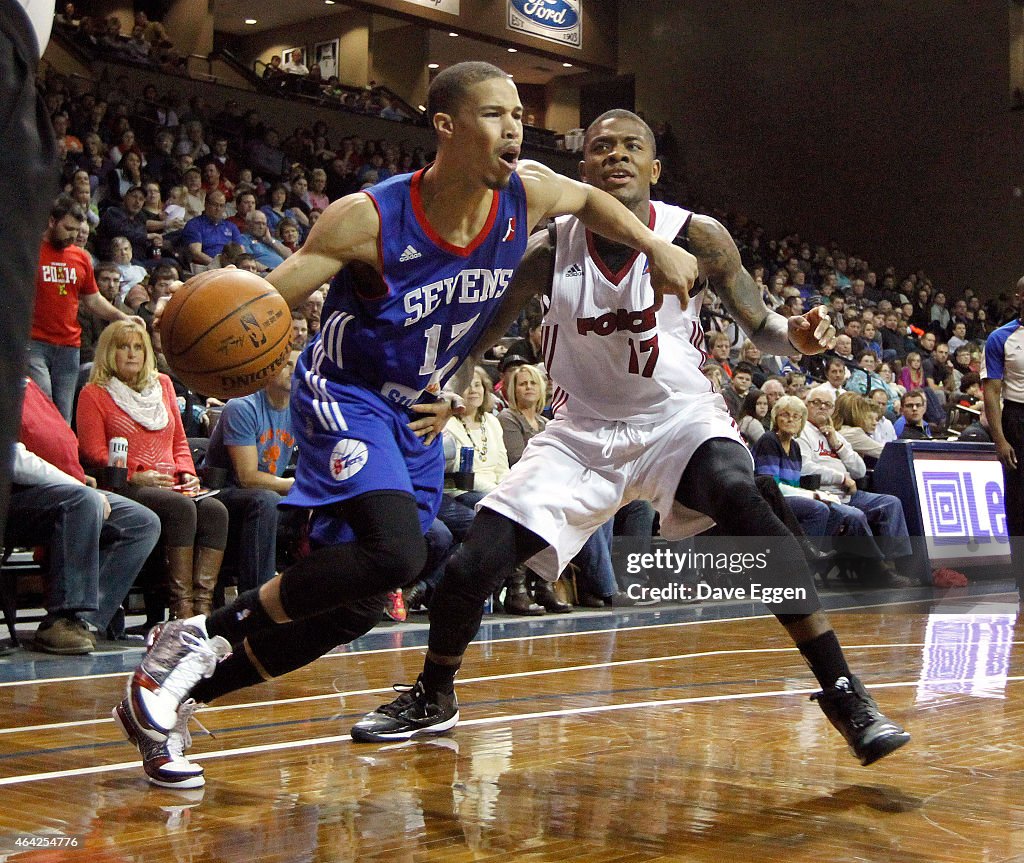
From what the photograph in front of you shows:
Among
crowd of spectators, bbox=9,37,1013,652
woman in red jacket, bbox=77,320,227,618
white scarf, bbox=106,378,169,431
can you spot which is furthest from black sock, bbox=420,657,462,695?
white scarf, bbox=106,378,169,431

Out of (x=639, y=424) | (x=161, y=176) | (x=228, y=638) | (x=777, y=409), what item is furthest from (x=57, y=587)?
(x=161, y=176)

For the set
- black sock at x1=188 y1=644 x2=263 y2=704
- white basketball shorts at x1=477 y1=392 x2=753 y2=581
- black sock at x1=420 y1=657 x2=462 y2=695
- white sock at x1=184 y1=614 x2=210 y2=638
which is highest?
white basketball shorts at x1=477 y1=392 x2=753 y2=581

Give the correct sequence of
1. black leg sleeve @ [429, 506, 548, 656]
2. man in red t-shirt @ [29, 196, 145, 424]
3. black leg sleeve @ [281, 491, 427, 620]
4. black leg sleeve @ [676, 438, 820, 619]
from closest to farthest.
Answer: black leg sleeve @ [281, 491, 427, 620]
black leg sleeve @ [676, 438, 820, 619]
black leg sleeve @ [429, 506, 548, 656]
man in red t-shirt @ [29, 196, 145, 424]

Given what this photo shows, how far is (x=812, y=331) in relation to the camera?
3.74 meters

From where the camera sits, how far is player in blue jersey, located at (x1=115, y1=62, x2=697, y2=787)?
3.27 m

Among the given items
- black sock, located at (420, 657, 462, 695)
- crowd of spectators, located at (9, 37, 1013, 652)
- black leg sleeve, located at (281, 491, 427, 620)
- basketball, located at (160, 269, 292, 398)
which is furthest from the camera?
crowd of spectators, located at (9, 37, 1013, 652)

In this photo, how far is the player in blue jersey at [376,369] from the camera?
327cm

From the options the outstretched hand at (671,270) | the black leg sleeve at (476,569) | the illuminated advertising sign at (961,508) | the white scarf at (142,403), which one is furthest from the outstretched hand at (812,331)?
the illuminated advertising sign at (961,508)

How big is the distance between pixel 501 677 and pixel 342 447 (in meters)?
2.02

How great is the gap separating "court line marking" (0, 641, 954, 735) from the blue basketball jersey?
1445mm

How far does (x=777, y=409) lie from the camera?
895cm

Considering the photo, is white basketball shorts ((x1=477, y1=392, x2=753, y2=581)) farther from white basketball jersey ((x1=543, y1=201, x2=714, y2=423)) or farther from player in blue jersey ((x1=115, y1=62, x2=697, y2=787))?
player in blue jersey ((x1=115, y1=62, x2=697, y2=787))

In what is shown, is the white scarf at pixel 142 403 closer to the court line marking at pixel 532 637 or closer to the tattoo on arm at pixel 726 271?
the court line marking at pixel 532 637

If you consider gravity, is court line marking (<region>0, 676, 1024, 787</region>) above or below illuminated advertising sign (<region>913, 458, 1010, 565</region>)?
below
